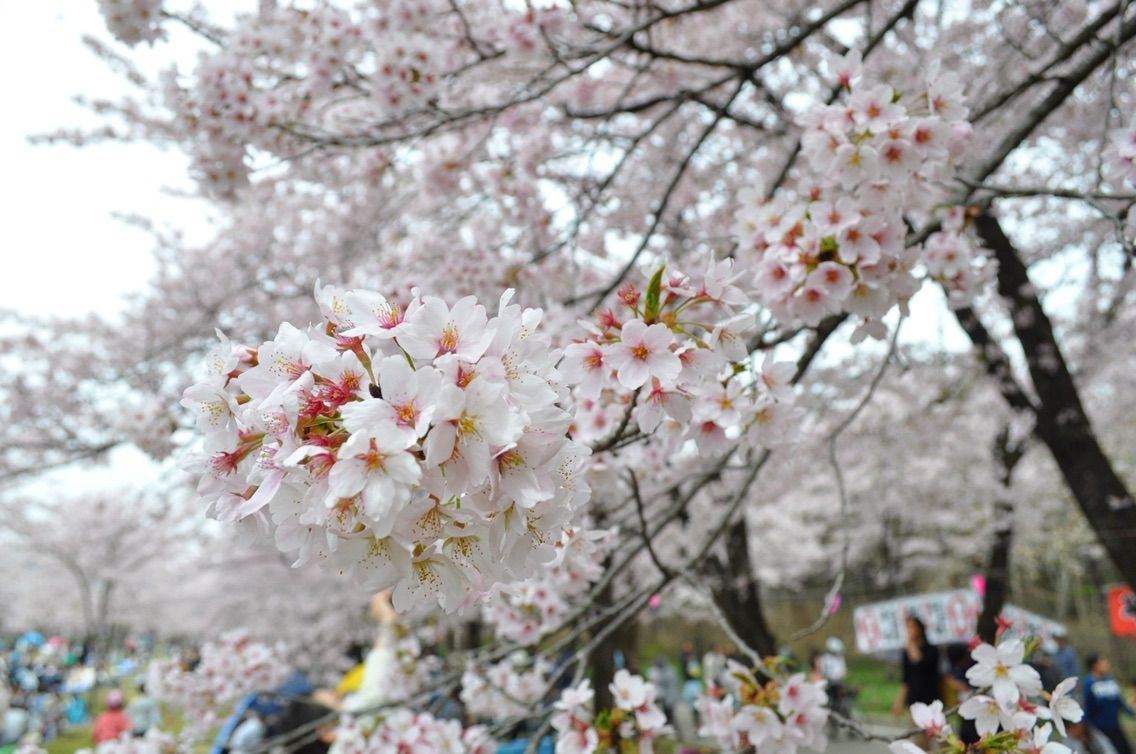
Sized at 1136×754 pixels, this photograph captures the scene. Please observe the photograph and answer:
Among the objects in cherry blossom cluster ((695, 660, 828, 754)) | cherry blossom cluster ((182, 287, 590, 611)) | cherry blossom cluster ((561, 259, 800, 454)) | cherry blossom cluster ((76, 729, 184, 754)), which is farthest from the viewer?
cherry blossom cluster ((76, 729, 184, 754))

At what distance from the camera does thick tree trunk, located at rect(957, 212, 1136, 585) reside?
13.0 ft

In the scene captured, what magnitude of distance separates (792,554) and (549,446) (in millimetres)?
19346

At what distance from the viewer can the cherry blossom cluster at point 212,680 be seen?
148 inches

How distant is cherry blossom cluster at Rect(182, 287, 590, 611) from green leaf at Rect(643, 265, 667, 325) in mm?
312

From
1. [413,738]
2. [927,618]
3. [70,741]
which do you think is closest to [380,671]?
[413,738]

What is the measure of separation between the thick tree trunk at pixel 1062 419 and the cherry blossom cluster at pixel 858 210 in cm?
269

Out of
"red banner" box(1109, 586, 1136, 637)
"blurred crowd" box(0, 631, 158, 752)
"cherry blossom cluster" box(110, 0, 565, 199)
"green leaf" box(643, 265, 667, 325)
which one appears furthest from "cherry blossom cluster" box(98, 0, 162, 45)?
"red banner" box(1109, 586, 1136, 637)

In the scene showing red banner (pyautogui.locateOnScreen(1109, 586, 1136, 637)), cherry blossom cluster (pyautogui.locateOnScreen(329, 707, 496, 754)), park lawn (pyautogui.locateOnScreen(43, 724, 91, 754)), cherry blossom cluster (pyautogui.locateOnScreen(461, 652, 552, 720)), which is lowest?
red banner (pyautogui.locateOnScreen(1109, 586, 1136, 637))

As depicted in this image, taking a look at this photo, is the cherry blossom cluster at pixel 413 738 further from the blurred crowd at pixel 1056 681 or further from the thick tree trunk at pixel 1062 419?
the thick tree trunk at pixel 1062 419

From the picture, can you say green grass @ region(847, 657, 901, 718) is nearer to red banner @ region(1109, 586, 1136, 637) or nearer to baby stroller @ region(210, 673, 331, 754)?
red banner @ region(1109, 586, 1136, 637)

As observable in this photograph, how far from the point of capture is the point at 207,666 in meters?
3.82

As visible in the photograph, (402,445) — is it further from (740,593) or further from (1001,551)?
(1001,551)

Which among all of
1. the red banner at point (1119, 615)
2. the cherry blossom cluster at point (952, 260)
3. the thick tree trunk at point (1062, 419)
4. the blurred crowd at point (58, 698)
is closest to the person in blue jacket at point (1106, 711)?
the red banner at point (1119, 615)

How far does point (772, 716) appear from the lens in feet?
5.82
